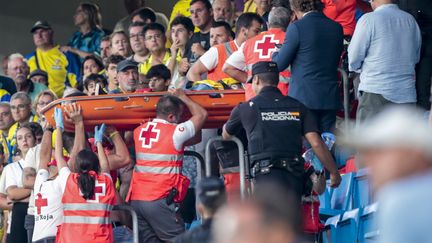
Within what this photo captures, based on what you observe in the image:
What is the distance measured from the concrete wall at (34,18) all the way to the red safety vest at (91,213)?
10.6m

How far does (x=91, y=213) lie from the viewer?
10.6 metres

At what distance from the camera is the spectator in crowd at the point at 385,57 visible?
33.9 feet

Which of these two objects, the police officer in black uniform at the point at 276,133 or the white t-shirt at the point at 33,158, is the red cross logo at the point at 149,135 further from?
the white t-shirt at the point at 33,158

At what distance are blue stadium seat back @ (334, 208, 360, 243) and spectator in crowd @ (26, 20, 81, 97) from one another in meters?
7.95

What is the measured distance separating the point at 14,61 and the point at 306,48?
7241 mm

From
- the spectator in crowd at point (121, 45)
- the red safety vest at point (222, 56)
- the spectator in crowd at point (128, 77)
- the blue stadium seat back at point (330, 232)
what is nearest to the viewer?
the blue stadium seat back at point (330, 232)

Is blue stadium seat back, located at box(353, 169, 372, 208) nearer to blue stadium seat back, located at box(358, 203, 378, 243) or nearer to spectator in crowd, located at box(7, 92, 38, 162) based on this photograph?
blue stadium seat back, located at box(358, 203, 378, 243)

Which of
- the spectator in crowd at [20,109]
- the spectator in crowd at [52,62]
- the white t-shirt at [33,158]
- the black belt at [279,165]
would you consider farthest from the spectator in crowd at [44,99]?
the black belt at [279,165]

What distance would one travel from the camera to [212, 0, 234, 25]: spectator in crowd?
14781mm

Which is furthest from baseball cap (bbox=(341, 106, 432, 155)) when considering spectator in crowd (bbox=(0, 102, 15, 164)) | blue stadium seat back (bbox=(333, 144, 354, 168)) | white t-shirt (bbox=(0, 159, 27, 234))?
spectator in crowd (bbox=(0, 102, 15, 164))

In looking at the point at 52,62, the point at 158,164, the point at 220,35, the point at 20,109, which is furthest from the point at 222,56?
the point at 52,62

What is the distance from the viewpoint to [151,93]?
36.3ft

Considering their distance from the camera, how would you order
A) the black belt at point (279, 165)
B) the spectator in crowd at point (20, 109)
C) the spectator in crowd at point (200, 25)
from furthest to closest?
the spectator in crowd at point (20, 109)
the spectator in crowd at point (200, 25)
the black belt at point (279, 165)

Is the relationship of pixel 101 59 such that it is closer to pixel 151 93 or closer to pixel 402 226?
pixel 151 93
